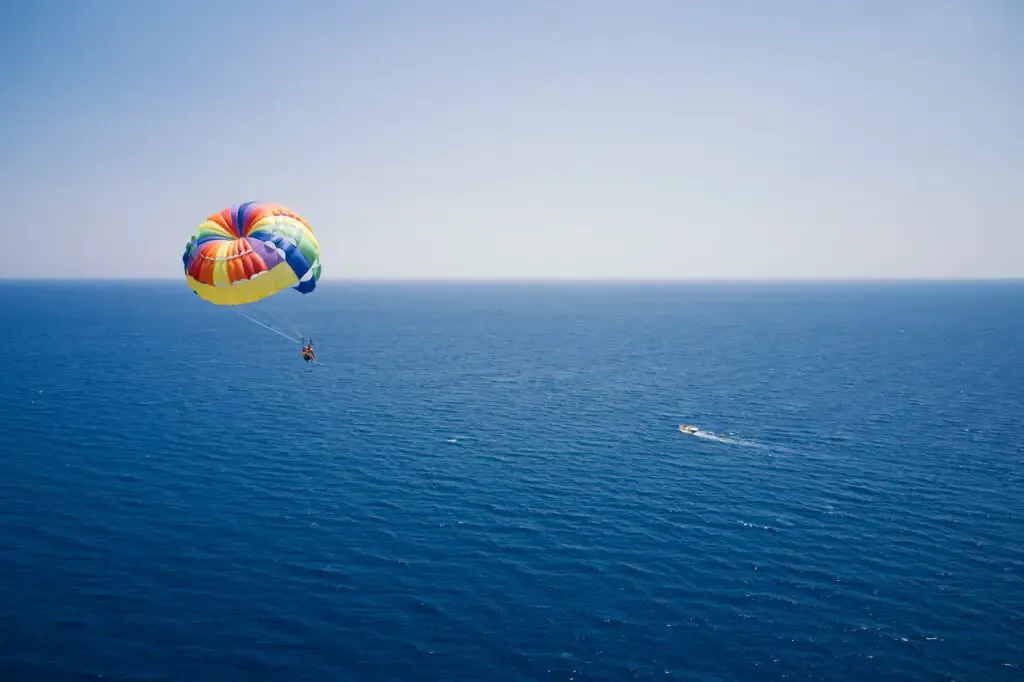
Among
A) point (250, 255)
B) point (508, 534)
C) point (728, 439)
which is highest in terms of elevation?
point (250, 255)

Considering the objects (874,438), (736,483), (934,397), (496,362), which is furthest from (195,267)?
(934,397)

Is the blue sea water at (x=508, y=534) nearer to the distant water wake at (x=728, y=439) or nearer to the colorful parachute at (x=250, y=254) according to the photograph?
the distant water wake at (x=728, y=439)

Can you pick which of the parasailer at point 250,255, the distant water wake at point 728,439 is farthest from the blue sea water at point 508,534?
the parasailer at point 250,255

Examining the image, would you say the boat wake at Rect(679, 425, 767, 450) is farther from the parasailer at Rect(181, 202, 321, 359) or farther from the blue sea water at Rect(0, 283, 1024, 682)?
the parasailer at Rect(181, 202, 321, 359)

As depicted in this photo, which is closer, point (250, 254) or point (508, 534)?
point (250, 254)

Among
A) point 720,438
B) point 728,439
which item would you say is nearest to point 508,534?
point 720,438

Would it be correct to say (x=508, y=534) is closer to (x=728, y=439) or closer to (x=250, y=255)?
(x=250, y=255)

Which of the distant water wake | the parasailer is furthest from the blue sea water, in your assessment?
the parasailer

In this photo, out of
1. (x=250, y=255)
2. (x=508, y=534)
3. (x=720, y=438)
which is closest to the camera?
(x=250, y=255)

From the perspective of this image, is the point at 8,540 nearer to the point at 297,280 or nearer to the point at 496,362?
the point at 297,280
